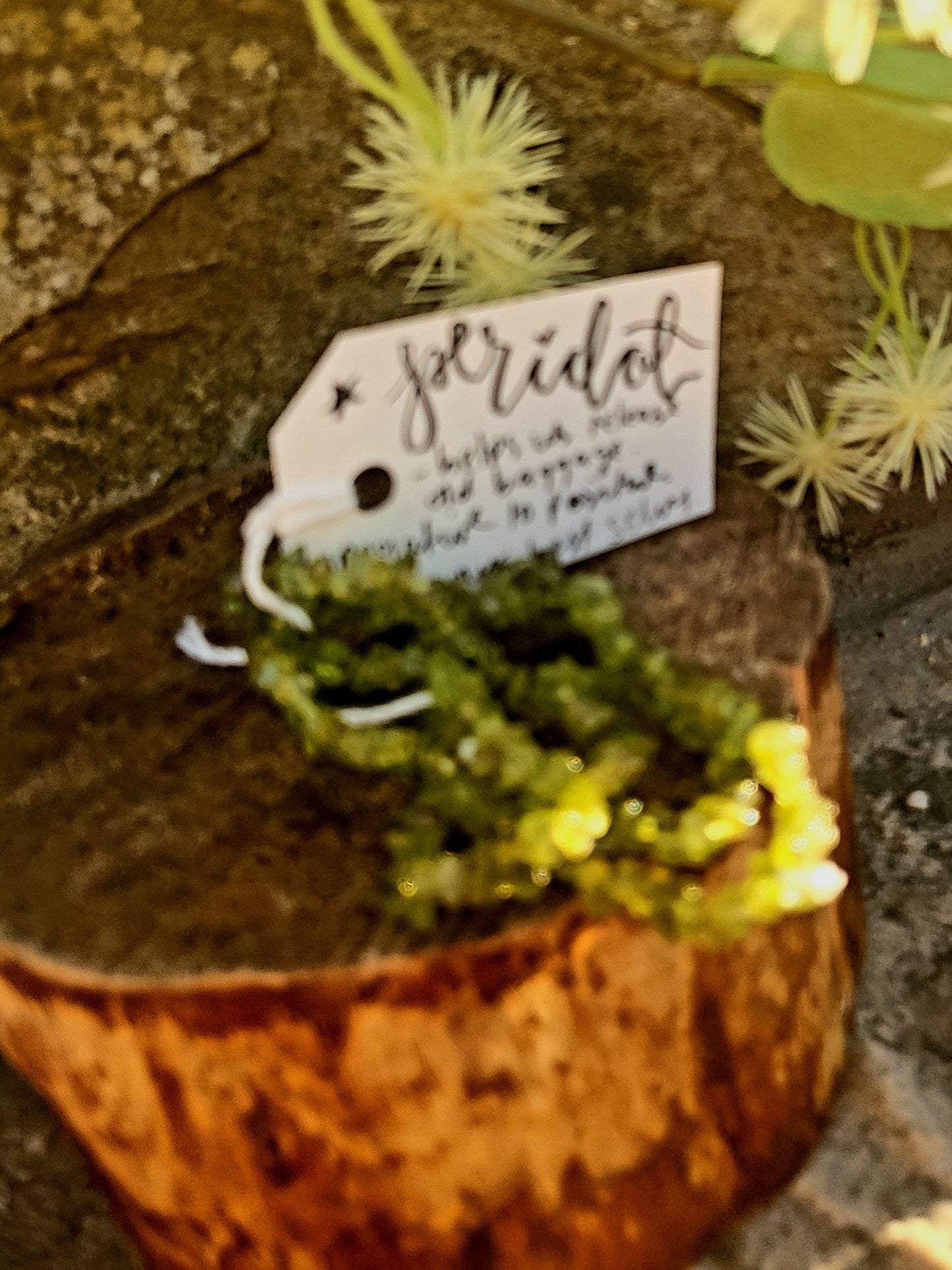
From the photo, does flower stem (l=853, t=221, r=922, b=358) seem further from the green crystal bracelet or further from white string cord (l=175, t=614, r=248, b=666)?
white string cord (l=175, t=614, r=248, b=666)

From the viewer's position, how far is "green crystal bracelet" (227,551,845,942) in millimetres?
404

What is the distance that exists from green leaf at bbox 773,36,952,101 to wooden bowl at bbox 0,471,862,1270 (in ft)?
0.84

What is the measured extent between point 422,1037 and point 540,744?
14 cm

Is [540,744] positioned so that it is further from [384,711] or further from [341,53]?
[341,53]

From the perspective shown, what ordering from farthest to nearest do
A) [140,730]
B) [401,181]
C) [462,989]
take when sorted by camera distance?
[401,181]
[140,730]
[462,989]

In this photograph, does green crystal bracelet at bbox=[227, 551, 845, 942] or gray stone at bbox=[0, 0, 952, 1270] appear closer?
green crystal bracelet at bbox=[227, 551, 845, 942]

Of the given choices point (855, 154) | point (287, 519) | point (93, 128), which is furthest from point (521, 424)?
point (93, 128)

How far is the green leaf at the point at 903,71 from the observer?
58 cm

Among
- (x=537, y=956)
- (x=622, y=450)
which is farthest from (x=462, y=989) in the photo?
(x=622, y=450)

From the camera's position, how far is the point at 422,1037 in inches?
16.5

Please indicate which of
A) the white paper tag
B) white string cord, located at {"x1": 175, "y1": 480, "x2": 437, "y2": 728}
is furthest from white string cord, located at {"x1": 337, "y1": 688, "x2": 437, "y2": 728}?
the white paper tag

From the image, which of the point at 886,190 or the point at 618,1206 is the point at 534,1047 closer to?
the point at 618,1206

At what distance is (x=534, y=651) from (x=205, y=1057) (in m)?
0.25

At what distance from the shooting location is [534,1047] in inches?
17.4
